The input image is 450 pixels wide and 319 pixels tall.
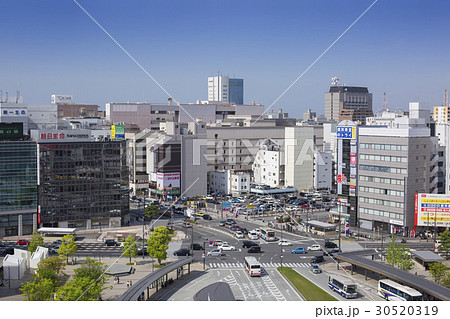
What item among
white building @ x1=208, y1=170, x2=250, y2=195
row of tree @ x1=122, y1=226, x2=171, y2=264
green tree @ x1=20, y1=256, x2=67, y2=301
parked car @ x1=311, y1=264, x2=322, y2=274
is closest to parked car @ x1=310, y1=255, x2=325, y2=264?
parked car @ x1=311, y1=264, x2=322, y2=274

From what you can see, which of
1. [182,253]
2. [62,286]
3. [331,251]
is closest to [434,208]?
[331,251]

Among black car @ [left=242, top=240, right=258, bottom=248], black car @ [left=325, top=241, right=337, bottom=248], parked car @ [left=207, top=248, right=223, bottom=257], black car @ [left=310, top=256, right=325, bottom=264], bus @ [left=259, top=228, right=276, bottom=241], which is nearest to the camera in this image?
black car @ [left=310, top=256, right=325, bottom=264]

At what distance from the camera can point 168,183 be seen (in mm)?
33031

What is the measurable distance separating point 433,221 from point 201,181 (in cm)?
1602

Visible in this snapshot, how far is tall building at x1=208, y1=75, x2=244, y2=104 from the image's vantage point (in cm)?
8888

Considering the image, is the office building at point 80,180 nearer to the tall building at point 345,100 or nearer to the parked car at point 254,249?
the parked car at point 254,249

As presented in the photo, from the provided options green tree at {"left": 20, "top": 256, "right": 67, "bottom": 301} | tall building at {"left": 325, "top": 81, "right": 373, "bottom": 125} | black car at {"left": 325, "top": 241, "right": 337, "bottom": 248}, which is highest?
tall building at {"left": 325, "top": 81, "right": 373, "bottom": 125}

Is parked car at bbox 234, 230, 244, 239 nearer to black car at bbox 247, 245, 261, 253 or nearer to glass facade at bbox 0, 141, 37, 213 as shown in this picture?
black car at bbox 247, 245, 261, 253

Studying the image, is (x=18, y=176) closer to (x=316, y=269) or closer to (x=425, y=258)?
(x=316, y=269)

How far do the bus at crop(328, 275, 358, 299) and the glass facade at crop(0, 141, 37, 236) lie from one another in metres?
15.3

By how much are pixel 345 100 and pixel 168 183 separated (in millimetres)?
62850

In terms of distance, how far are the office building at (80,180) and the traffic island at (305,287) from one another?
37.7ft

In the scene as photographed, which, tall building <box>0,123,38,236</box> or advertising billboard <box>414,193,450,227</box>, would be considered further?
tall building <box>0,123,38,236</box>

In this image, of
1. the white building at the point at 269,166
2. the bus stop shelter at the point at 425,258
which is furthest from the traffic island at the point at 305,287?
the white building at the point at 269,166
